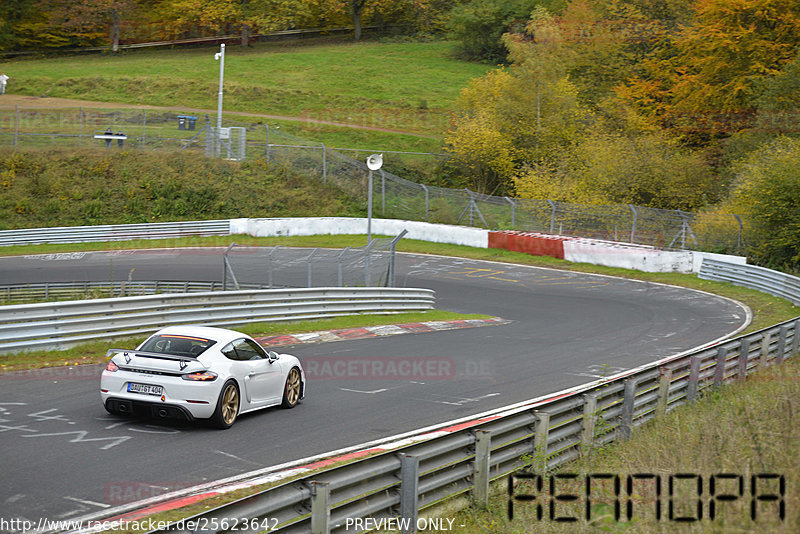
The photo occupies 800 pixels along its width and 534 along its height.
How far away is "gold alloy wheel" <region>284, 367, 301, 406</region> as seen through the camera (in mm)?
12344

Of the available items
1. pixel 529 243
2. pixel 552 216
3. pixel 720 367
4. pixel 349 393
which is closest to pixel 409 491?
pixel 349 393

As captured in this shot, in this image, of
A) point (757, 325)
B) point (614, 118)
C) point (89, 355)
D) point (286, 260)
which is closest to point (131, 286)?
point (286, 260)

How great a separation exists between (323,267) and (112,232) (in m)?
19.6

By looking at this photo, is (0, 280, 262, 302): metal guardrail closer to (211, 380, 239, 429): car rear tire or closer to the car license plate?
(211, 380, 239, 429): car rear tire

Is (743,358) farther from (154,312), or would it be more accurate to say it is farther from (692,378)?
(154,312)

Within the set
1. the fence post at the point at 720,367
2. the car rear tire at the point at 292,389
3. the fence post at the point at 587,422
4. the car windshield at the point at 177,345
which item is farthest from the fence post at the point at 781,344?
the car windshield at the point at 177,345

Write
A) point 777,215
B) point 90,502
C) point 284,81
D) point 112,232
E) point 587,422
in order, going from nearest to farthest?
point 90,502
point 587,422
point 777,215
point 112,232
point 284,81

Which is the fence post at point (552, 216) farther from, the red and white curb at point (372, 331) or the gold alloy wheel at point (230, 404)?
the gold alloy wheel at point (230, 404)

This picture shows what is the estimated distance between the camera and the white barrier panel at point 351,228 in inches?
1634

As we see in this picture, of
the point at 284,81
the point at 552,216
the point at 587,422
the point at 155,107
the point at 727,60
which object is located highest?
the point at 727,60

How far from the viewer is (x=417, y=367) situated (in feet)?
52.4

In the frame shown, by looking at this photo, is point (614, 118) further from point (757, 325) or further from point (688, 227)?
point (757, 325)

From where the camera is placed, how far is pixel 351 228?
1702 inches

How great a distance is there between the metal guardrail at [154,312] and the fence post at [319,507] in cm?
1054
